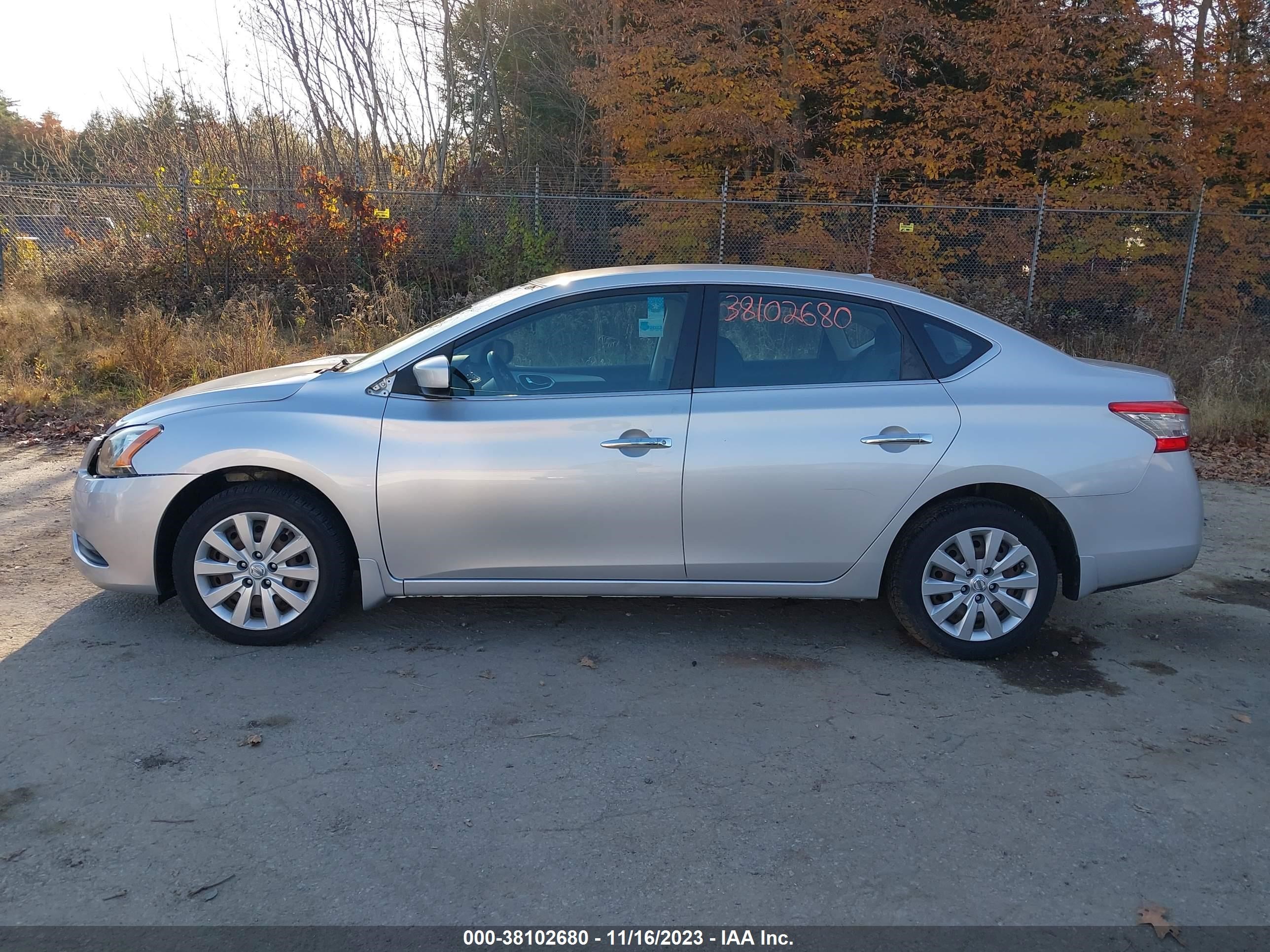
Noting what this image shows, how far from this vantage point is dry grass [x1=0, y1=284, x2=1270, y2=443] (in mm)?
10125

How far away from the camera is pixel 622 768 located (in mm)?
3545

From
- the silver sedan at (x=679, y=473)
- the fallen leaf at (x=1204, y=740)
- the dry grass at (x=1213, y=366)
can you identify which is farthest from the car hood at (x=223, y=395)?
the dry grass at (x=1213, y=366)

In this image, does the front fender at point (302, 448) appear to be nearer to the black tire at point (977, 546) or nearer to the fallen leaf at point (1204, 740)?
the black tire at point (977, 546)

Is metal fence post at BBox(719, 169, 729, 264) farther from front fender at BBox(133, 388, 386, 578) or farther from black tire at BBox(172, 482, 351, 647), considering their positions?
black tire at BBox(172, 482, 351, 647)

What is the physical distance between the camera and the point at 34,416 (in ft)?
31.3

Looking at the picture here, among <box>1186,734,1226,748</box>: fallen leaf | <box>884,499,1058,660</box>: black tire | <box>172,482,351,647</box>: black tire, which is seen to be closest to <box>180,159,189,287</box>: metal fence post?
<box>172,482,351,647</box>: black tire

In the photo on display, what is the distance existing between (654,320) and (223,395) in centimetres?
200

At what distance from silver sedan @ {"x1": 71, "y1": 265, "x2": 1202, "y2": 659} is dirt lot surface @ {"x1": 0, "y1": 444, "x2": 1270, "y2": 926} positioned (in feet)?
1.11

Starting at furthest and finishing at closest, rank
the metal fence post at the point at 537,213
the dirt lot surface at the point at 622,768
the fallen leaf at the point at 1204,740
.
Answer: the metal fence post at the point at 537,213
the fallen leaf at the point at 1204,740
the dirt lot surface at the point at 622,768

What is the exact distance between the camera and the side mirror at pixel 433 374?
4324 millimetres

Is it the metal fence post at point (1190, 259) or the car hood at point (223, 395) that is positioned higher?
the metal fence post at point (1190, 259)

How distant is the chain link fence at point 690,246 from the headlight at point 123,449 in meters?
10.3
